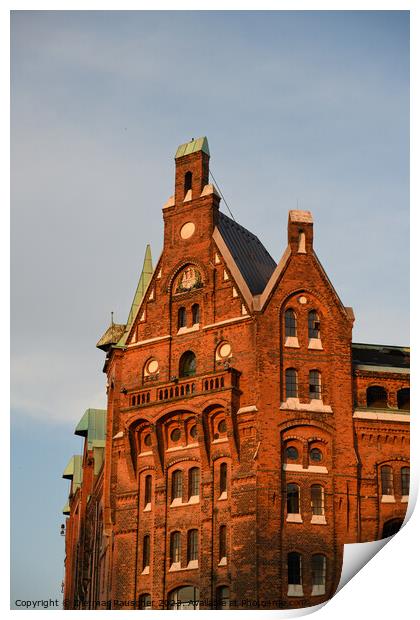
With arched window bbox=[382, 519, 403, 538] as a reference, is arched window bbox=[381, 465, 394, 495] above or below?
above

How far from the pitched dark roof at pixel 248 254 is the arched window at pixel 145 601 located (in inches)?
541

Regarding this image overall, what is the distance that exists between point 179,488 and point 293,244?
11559 mm

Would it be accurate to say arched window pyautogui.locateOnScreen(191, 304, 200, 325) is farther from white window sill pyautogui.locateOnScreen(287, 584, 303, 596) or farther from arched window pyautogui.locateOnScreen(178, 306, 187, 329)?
white window sill pyautogui.locateOnScreen(287, 584, 303, 596)

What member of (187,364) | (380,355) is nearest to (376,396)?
(380,355)

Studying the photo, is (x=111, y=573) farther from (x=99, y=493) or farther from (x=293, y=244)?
(x=293, y=244)

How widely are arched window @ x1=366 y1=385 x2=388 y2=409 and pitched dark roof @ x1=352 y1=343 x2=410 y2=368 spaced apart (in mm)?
1727

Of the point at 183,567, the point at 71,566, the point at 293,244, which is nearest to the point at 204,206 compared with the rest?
the point at 293,244

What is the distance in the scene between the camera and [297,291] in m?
56.4

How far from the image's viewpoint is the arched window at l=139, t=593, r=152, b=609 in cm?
5556

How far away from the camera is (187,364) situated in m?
58.2

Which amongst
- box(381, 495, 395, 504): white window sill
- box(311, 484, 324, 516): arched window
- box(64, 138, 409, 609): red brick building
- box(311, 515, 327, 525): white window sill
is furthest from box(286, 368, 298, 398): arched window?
box(381, 495, 395, 504): white window sill

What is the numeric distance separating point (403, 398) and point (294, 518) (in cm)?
820

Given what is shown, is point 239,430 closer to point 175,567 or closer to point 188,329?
point 188,329

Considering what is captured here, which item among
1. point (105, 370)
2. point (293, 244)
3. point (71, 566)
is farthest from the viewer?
point (71, 566)
